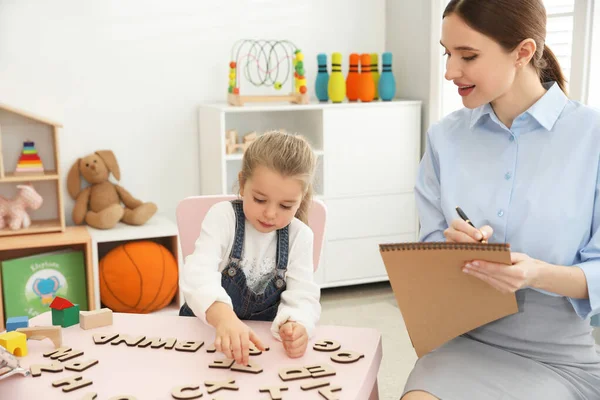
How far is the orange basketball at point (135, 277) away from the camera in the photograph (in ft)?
9.58

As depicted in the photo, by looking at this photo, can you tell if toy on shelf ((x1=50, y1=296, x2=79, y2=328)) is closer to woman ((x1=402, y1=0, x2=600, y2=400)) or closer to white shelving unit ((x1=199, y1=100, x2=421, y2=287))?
woman ((x1=402, y1=0, x2=600, y2=400))

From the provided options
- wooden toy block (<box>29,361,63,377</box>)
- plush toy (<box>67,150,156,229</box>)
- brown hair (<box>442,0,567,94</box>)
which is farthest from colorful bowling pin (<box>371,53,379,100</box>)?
wooden toy block (<box>29,361,63,377</box>)

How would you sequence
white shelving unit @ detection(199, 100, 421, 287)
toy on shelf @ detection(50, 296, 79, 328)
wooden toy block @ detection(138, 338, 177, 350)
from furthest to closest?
white shelving unit @ detection(199, 100, 421, 287) < toy on shelf @ detection(50, 296, 79, 328) < wooden toy block @ detection(138, 338, 177, 350)

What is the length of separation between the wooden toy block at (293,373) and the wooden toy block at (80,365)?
1.11ft

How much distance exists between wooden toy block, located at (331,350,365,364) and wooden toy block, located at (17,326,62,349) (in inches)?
20.6

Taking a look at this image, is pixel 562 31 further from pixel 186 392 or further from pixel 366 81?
pixel 186 392

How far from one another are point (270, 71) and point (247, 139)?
19.3 inches

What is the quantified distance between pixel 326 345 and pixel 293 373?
147 mm

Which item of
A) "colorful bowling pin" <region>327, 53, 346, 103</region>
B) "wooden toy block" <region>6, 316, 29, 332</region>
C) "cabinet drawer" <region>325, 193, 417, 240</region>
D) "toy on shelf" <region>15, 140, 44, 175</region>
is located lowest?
"cabinet drawer" <region>325, 193, 417, 240</region>

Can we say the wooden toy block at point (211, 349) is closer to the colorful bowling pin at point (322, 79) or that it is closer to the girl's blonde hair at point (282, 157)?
the girl's blonde hair at point (282, 157)

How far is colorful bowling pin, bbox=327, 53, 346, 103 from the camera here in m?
3.37

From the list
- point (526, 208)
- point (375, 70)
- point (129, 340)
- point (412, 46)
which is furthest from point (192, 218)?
point (412, 46)

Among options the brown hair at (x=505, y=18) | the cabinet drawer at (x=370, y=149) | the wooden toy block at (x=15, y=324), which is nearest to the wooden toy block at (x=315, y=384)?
the wooden toy block at (x=15, y=324)

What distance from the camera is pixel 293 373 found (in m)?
1.13
